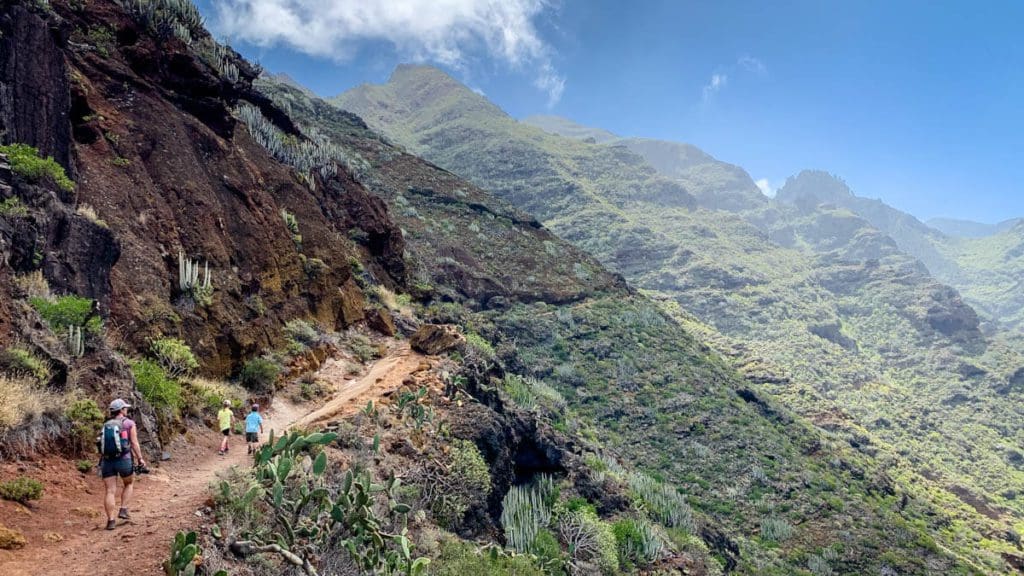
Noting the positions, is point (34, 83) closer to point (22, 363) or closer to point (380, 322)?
point (22, 363)

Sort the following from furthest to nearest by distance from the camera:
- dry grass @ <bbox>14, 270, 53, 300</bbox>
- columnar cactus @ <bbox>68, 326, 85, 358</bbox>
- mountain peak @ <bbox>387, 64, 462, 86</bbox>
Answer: mountain peak @ <bbox>387, 64, 462, 86</bbox> < dry grass @ <bbox>14, 270, 53, 300</bbox> < columnar cactus @ <bbox>68, 326, 85, 358</bbox>

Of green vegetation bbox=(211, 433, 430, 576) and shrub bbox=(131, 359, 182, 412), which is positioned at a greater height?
shrub bbox=(131, 359, 182, 412)

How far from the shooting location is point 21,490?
5562 mm

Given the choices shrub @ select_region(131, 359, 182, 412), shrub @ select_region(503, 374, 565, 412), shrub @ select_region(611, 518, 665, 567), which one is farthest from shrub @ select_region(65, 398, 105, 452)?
shrub @ select_region(503, 374, 565, 412)

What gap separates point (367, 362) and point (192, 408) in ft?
18.6

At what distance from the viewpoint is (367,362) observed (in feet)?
49.4

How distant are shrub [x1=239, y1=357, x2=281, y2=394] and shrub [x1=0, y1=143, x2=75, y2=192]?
172 inches

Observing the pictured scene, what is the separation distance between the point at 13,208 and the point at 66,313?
1.80 m

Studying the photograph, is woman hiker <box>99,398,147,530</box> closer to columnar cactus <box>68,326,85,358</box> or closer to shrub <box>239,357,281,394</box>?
columnar cactus <box>68,326,85,358</box>

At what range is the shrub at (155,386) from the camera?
8414 millimetres

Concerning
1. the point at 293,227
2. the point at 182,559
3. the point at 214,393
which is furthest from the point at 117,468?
the point at 293,227

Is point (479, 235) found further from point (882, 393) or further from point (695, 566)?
point (882, 393)

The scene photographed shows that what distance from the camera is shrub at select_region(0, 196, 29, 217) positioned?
799cm

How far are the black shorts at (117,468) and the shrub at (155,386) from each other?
2.48m
